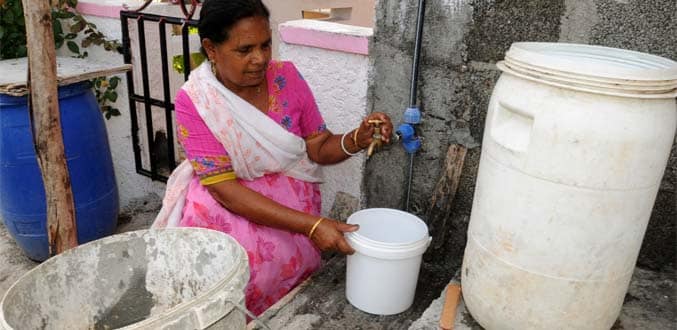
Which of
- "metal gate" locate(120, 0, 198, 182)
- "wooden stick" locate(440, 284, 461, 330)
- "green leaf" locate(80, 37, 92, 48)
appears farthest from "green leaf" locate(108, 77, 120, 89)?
"wooden stick" locate(440, 284, 461, 330)

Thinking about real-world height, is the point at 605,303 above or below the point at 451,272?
above

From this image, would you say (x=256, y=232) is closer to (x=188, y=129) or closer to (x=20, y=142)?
(x=188, y=129)

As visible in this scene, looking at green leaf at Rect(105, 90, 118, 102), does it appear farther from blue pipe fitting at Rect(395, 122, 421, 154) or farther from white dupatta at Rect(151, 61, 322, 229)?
blue pipe fitting at Rect(395, 122, 421, 154)

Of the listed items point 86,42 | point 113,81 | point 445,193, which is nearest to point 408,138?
point 445,193

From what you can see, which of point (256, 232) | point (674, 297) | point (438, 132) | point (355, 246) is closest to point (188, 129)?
point (256, 232)

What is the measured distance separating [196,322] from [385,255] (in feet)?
2.47

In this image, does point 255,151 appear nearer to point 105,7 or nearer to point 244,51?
point 244,51

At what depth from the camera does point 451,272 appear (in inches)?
86.0

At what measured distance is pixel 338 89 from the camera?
228cm

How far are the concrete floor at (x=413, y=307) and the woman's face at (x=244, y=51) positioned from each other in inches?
31.9

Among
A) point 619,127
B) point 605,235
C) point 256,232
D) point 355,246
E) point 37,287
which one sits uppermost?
point 619,127

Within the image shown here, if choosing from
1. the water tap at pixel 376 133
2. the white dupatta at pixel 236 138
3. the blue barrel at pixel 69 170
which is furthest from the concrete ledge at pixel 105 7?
the water tap at pixel 376 133

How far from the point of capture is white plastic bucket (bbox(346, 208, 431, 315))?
1.69m

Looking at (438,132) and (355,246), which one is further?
(438,132)
